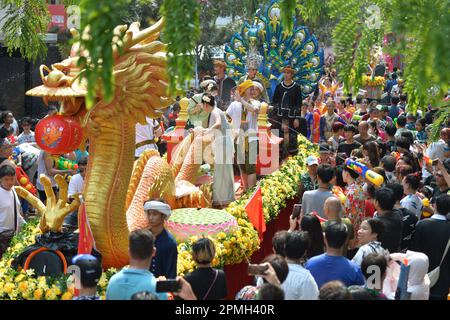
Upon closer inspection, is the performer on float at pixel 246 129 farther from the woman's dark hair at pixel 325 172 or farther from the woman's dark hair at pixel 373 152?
the woman's dark hair at pixel 325 172

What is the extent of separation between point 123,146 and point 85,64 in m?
3.06

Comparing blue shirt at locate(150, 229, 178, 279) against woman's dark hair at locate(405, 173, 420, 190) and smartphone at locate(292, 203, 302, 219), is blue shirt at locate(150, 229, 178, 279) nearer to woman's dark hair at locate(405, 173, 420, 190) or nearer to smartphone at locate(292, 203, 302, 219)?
smartphone at locate(292, 203, 302, 219)

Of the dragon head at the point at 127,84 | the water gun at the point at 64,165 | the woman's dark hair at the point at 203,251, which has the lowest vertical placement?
the water gun at the point at 64,165

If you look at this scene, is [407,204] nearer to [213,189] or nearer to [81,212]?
[213,189]

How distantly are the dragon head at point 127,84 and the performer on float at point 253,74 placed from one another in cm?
762

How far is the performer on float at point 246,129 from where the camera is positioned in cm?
1194

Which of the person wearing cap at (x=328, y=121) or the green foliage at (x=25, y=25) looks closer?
the green foliage at (x=25, y=25)

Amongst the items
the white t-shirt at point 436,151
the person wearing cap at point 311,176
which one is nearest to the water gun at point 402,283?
the person wearing cap at point 311,176

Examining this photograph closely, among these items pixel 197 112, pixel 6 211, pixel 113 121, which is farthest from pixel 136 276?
pixel 197 112

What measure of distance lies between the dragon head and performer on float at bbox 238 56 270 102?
7622 millimetres

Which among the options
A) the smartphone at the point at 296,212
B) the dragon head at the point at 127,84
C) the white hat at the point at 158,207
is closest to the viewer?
the white hat at the point at 158,207

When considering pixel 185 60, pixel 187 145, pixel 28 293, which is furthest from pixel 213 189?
pixel 185 60

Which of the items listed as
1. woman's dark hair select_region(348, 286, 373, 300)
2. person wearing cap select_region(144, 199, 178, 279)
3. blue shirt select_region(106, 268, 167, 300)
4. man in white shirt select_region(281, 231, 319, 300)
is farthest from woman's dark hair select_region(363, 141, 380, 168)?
blue shirt select_region(106, 268, 167, 300)

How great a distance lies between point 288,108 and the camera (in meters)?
14.5
